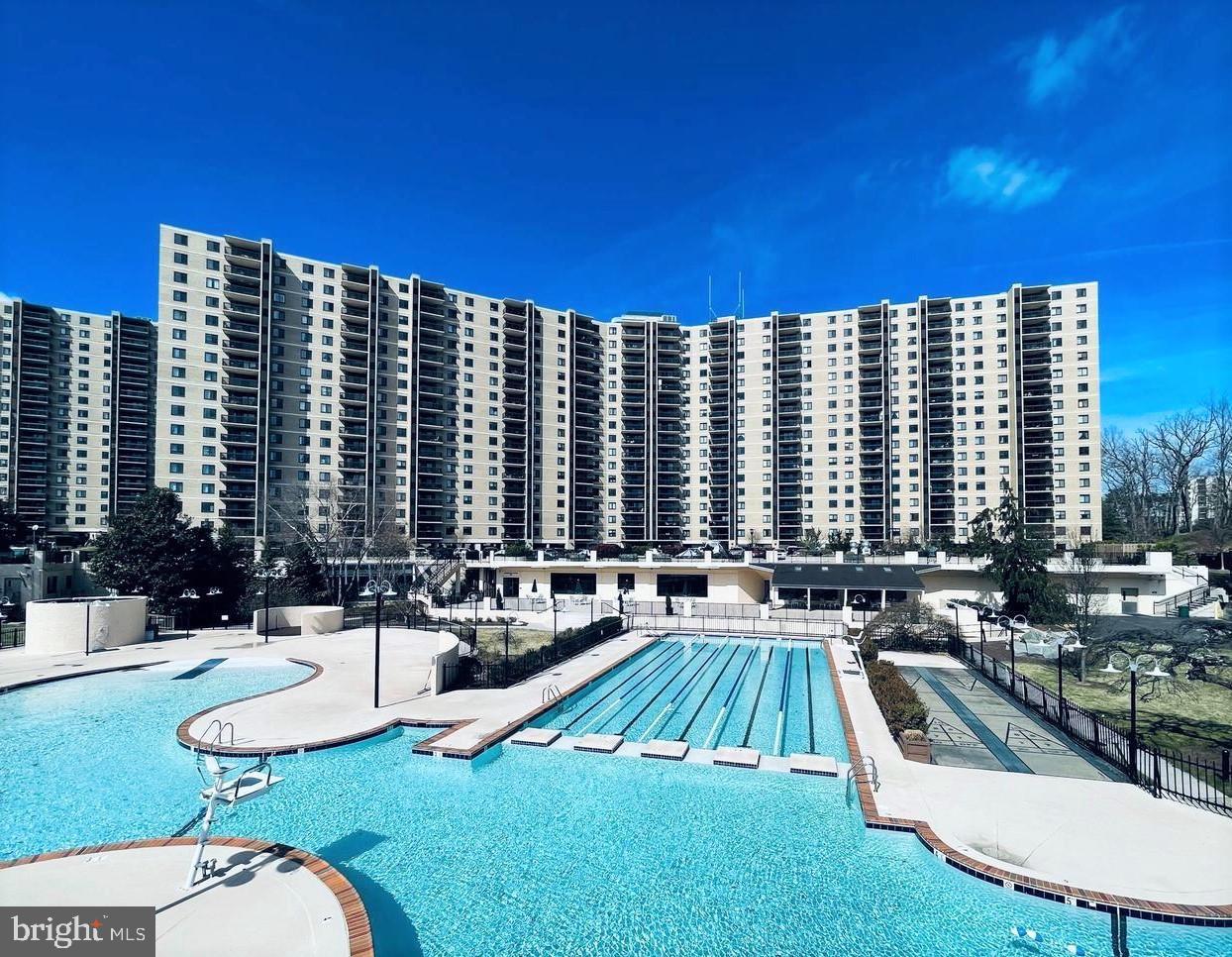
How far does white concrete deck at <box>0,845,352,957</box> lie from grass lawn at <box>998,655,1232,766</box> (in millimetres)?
17426

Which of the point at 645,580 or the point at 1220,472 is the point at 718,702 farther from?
the point at 1220,472

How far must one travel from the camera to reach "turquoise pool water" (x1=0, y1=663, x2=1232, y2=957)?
28.4 feet

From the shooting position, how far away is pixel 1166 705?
774 inches

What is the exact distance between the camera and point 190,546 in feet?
119

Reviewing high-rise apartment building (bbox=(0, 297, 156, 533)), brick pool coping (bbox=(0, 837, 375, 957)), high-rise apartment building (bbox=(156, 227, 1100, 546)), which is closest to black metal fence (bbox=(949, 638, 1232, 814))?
brick pool coping (bbox=(0, 837, 375, 957))

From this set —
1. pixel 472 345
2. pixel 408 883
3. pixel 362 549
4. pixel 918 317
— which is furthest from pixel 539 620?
pixel 918 317

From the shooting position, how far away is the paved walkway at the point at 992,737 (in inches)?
587

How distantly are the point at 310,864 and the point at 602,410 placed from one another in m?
79.8

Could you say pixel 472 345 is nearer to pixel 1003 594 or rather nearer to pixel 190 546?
pixel 190 546

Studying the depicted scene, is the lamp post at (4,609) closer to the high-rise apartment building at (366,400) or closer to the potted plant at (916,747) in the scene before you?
the high-rise apartment building at (366,400)

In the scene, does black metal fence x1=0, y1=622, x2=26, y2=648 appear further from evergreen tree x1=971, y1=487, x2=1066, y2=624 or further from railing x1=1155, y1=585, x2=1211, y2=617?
railing x1=1155, y1=585, x2=1211, y2=617

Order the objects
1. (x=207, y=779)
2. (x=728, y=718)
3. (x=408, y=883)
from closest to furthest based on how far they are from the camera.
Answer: (x=408, y=883) → (x=207, y=779) → (x=728, y=718)

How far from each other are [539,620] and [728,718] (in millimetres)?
21697

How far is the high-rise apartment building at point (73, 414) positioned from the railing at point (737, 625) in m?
73.5
